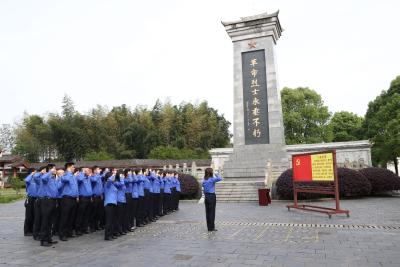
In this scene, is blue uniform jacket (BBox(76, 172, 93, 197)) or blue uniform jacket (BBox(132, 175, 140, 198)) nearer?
blue uniform jacket (BBox(76, 172, 93, 197))

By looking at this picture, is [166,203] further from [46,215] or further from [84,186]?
[46,215]

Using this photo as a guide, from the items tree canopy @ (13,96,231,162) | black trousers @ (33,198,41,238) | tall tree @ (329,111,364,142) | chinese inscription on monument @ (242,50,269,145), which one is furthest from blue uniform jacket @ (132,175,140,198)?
tall tree @ (329,111,364,142)

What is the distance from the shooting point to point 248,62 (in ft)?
69.6

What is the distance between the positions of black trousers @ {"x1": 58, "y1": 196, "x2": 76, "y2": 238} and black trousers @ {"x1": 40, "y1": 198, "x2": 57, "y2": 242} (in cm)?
30

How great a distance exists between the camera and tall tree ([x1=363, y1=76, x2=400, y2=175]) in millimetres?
22955

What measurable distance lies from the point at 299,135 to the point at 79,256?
33.0 meters

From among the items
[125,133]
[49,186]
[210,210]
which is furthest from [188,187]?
[125,133]

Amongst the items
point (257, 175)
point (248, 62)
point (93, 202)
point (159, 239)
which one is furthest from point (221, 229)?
point (248, 62)

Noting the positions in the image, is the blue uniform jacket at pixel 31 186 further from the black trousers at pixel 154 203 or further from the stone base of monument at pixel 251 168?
the stone base of monument at pixel 251 168

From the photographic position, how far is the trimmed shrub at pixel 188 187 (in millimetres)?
16734

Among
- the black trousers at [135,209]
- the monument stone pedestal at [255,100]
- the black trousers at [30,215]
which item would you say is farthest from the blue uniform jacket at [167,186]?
the monument stone pedestal at [255,100]

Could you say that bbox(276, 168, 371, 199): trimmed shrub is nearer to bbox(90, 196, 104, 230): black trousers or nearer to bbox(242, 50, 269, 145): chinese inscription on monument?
bbox(242, 50, 269, 145): chinese inscription on monument

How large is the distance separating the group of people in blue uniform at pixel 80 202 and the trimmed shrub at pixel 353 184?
8832 mm

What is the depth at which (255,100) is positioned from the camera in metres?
20.7
